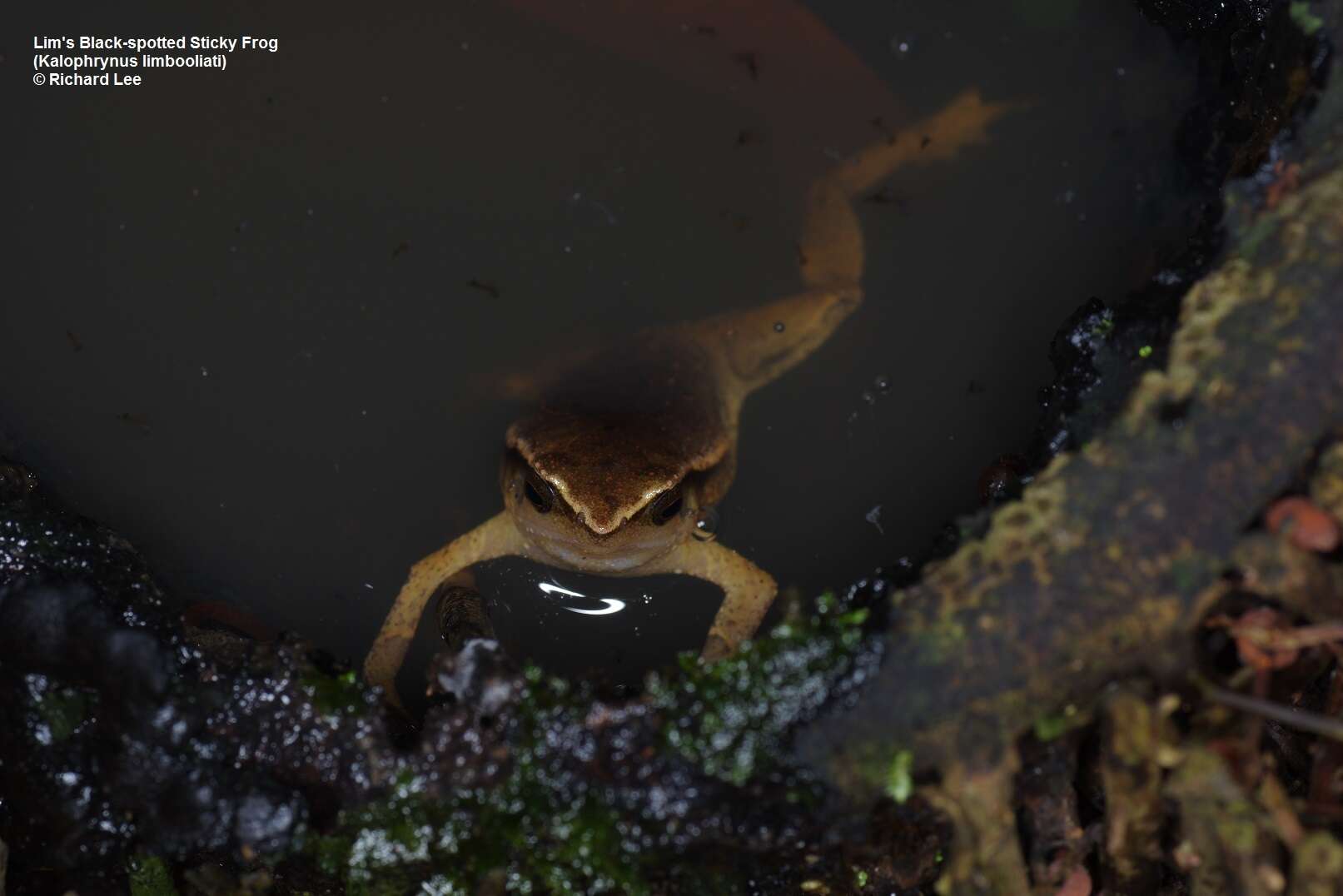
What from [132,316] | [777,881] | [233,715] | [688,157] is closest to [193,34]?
[132,316]

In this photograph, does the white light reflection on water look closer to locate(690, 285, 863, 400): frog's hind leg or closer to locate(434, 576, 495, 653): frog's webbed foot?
locate(434, 576, 495, 653): frog's webbed foot

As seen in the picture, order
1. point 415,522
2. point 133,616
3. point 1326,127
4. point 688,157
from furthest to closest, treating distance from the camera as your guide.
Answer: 1. point 688,157
2. point 415,522
3. point 133,616
4. point 1326,127

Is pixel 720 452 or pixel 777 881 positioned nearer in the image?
pixel 777 881

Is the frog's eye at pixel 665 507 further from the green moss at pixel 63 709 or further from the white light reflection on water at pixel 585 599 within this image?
the green moss at pixel 63 709

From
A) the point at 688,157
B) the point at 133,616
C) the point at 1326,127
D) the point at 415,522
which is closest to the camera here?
the point at 1326,127

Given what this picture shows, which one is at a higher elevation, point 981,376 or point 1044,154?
point 1044,154

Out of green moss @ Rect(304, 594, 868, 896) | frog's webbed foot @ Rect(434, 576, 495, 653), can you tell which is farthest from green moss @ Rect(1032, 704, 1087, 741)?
frog's webbed foot @ Rect(434, 576, 495, 653)

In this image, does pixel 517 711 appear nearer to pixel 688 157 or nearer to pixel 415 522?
pixel 415 522
